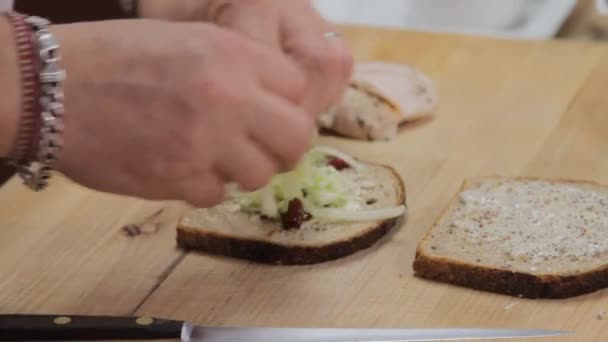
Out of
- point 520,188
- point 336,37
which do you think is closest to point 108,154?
point 336,37

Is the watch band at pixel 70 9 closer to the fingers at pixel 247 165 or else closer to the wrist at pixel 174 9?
the wrist at pixel 174 9

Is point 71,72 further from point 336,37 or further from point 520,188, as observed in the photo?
point 520,188

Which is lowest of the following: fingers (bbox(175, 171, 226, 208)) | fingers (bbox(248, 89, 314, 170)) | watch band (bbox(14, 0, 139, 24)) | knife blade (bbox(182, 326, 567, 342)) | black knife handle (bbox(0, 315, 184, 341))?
watch band (bbox(14, 0, 139, 24))

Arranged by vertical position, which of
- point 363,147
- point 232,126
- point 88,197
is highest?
point 232,126

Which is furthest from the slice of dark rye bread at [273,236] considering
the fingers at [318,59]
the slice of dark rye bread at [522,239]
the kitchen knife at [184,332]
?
the fingers at [318,59]

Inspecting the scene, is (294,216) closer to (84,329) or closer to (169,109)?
(84,329)

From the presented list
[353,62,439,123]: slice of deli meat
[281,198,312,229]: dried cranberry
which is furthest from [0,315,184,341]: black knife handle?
[353,62,439,123]: slice of deli meat

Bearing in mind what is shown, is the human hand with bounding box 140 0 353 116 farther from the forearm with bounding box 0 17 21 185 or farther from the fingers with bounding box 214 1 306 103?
the forearm with bounding box 0 17 21 185
